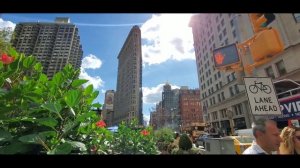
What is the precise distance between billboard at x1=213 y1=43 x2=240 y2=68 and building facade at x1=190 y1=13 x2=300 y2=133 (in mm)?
321

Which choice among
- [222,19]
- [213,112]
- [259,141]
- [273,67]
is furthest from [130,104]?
[259,141]

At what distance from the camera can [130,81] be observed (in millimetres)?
125625

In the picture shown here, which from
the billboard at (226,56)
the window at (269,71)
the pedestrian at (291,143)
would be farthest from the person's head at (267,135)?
the window at (269,71)

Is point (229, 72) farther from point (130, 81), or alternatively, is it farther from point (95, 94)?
point (130, 81)

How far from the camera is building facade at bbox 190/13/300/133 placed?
819 inches

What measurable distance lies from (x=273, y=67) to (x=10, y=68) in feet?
88.2

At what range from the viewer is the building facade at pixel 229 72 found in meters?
20.8

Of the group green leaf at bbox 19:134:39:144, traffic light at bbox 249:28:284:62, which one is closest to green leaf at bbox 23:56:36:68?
green leaf at bbox 19:134:39:144

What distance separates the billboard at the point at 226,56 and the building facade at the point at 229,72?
0.32 m

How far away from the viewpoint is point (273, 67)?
923 inches

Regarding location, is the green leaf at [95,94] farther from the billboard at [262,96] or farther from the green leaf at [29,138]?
the billboard at [262,96]

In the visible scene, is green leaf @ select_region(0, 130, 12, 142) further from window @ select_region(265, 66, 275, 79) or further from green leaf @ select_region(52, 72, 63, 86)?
window @ select_region(265, 66, 275, 79)

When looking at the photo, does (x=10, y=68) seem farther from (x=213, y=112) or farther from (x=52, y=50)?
(x=52, y=50)

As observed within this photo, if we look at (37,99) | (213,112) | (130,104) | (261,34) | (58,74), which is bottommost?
(37,99)
